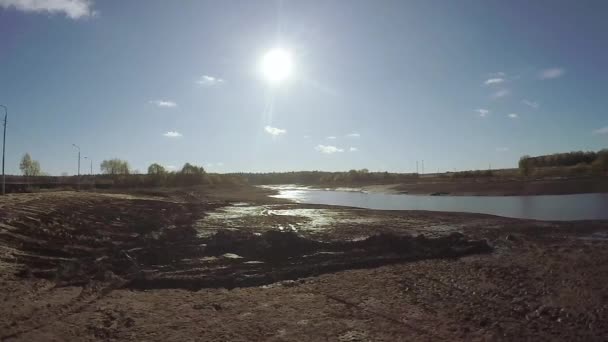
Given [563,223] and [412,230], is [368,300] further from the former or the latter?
[563,223]

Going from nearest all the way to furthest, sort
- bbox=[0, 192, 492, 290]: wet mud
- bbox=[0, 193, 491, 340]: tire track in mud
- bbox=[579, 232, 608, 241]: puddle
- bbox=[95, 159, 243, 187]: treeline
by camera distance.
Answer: bbox=[0, 193, 491, 340]: tire track in mud
bbox=[0, 192, 492, 290]: wet mud
bbox=[579, 232, 608, 241]: puddle
bbox=[95, 159, 243, 187]: treeline

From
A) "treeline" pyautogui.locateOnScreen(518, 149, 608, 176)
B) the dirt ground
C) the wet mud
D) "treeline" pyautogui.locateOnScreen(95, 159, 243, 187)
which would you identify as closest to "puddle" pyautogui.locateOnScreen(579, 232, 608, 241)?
the dirt ground

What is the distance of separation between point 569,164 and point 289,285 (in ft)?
371

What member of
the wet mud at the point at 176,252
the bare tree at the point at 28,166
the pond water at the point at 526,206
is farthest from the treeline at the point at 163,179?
the wet mud at the point at 176,252

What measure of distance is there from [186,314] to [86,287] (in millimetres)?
3075

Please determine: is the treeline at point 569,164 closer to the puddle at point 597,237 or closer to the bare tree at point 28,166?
the puddle at point 597,237

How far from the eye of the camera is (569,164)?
104 metres

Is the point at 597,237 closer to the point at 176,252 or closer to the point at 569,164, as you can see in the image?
the point at 176,252

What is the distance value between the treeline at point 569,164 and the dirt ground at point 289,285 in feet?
247

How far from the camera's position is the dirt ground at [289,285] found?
725 cm

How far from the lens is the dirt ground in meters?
7.25

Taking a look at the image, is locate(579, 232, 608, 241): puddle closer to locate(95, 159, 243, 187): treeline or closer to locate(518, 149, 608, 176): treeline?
locate(518, 149, 608, 176): treeline

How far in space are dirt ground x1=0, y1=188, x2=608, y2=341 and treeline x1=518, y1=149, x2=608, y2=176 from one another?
7521 cm

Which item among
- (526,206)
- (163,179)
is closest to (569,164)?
(526,206)
